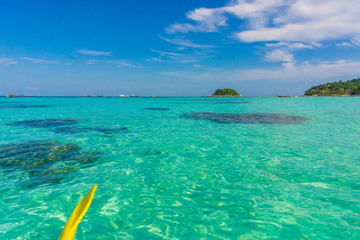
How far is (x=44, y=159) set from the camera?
30.2ft

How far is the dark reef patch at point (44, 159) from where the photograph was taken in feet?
25.2

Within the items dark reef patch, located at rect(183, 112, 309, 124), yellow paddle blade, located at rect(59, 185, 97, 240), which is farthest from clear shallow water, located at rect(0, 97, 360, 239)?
dark reef patch, located at rect(183, 112, 309, 124)

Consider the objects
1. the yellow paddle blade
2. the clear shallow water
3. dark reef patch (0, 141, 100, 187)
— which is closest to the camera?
the yellow paddle blade

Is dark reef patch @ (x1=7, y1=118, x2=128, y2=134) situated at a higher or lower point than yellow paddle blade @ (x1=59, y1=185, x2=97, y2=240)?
lower

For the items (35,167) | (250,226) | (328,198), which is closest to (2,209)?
(35,167)

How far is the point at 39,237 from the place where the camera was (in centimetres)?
457

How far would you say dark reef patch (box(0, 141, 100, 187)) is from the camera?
769 cm

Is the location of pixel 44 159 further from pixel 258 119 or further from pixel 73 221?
pixel 258 119

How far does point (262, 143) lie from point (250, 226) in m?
8.13

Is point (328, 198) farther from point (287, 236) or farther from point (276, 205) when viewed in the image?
point (287, 236)

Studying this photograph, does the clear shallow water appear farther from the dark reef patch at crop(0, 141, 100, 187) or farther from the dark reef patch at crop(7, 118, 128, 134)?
the dark reef patch at crop(7, 118, 128, 134)

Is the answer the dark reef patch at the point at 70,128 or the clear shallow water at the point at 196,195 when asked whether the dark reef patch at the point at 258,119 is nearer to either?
the clear shallow water at the point at 196,195

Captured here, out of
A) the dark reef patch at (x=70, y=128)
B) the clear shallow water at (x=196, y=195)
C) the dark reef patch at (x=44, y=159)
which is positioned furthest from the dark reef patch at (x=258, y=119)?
the dark reef patch at (x=44, y=159)

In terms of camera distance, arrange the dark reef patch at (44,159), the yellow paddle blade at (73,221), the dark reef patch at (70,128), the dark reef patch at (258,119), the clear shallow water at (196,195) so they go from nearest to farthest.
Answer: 1. the yellow paddle blade at (73,221)
2. the clear shallow water at (196,195)
3. the dark reef patch at (44,159)
4. the dark reef patch at (70,128)
5. the dark reef patch at (258,119)
